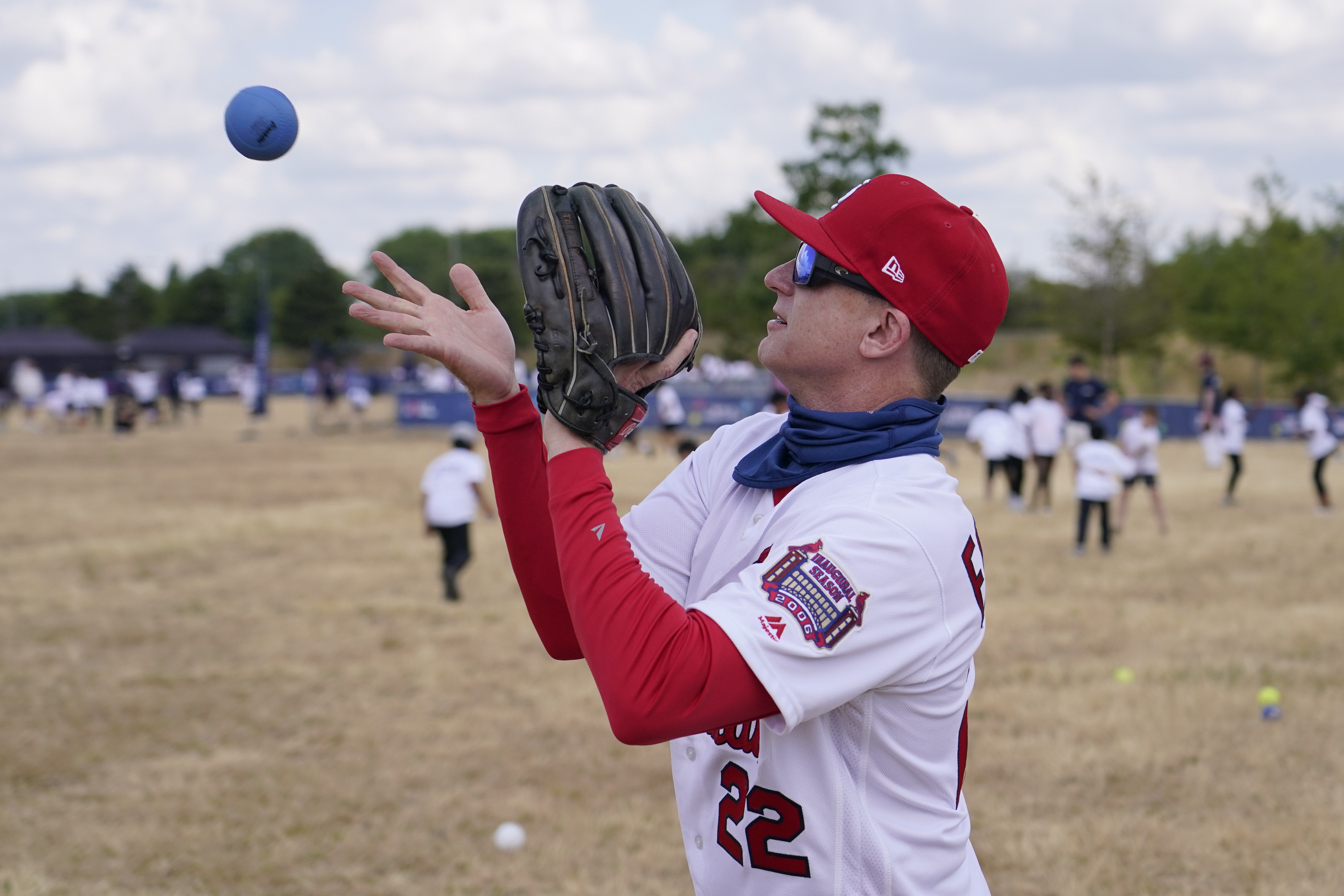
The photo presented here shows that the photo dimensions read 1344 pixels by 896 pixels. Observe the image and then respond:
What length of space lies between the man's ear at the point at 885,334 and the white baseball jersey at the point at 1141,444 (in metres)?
15.2

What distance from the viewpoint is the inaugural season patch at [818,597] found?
5.83ft

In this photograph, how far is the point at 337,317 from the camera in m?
71.4

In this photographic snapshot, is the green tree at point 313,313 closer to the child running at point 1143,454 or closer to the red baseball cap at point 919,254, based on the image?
the child running at point 1143,454

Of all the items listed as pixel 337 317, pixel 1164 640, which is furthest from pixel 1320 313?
pixel 337 317

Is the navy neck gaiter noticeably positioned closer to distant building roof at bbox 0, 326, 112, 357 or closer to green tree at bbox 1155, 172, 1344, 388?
green tree at bbox 1155, 172, 1344, 388

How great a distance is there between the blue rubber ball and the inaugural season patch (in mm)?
1780

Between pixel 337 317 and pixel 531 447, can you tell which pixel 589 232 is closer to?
pixel 531 447

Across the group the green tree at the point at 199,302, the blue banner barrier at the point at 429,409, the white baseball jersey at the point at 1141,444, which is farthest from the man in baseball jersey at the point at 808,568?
the green tree at the point at 199,302

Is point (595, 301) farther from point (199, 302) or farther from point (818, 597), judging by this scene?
point (199, 302)

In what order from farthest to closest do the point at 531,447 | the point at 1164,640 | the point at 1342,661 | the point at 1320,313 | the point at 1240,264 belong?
the point at 1240,264, the point at 1320,313, the point at 1164,640, the point at 1342,661, the point at 531,447

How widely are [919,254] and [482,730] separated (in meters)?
6.64

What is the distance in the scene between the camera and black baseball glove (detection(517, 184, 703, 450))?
1990 millimetres

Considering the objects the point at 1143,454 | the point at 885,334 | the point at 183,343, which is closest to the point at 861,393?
the point at 885,334

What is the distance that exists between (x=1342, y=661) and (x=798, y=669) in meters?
9.51
